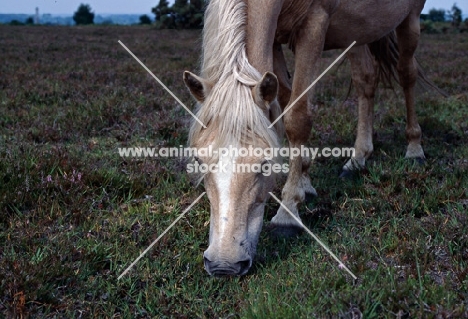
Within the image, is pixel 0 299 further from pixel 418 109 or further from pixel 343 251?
pixel 418 109

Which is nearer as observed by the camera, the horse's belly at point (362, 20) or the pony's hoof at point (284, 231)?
the pony's hoof at point (284, 231)

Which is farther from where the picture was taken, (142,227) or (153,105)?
(153,105)

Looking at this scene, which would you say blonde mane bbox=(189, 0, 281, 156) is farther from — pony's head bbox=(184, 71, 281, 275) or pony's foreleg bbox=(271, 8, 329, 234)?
pony's foreleg bbox=(271, 8, 329, 234)

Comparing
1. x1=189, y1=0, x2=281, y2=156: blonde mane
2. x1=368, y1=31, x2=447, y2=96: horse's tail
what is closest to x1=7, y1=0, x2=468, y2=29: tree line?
x1=368, y1=31, x2=447, y2=96: horse's tail

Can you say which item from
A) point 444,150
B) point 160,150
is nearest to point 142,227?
point 160,150

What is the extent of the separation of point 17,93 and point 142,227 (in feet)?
17.5

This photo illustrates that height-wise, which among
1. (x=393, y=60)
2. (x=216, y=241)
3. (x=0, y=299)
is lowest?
(x=0, y=299)

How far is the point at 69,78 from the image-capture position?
9.85 meters

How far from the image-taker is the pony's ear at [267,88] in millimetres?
3002

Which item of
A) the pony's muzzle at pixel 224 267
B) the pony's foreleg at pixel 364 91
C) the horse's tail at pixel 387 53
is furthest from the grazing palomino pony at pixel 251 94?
the horse's tail at pixel 387 53

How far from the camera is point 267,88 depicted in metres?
3.07

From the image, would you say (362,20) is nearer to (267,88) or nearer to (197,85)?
(267,88)

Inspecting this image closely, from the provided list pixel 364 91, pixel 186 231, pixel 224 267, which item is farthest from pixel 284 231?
pixel 364 91

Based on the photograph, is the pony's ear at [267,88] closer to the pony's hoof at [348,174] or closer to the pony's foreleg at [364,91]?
the pony's hoof at [348,174]
